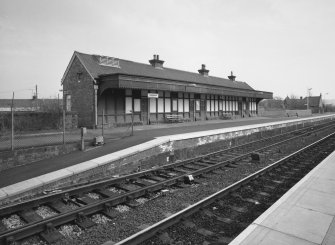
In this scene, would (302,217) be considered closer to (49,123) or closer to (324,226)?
(324,226)

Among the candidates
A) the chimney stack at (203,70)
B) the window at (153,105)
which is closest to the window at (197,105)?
the window at (153,105)

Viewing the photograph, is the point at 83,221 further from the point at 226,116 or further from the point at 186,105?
the point at 226,116

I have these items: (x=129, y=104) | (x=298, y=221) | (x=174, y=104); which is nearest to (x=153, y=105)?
(x=129, y=104)

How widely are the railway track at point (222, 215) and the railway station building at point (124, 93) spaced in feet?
31.7

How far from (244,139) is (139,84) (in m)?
8.54

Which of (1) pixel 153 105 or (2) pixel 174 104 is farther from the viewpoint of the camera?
(2) pixel 174 104

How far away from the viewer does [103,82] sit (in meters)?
19.1

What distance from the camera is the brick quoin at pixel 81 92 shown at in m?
19.6

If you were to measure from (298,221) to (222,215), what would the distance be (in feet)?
5.05

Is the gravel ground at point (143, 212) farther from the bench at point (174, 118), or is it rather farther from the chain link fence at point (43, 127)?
the bench at point (174, 118)

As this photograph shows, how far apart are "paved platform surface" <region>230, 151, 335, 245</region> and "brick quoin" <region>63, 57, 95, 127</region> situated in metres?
15.7

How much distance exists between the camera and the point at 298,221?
4.86 metres

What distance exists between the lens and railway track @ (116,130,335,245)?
187 inches

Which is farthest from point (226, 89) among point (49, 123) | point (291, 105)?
point (291, 105)
